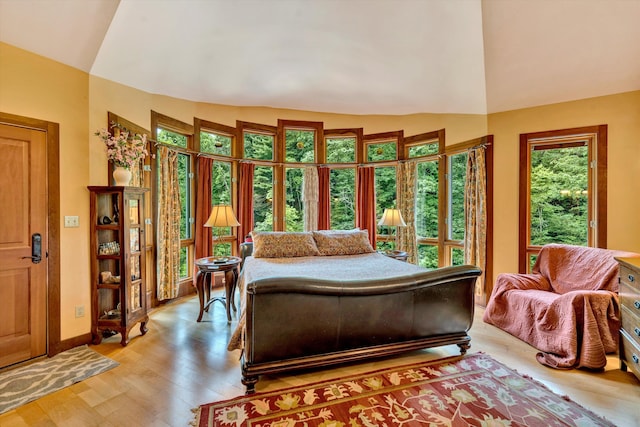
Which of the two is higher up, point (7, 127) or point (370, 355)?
point (7, 127)

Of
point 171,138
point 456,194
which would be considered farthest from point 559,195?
point 171,138

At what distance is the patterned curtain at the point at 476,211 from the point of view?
411 cm

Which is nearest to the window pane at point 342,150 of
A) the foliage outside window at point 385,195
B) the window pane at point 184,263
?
the foliage outside window at point 385,195

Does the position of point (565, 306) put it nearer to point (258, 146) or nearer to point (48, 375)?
point (48, 375)

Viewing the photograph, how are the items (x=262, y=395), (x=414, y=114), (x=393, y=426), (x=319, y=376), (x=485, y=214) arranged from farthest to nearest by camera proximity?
(x=414, y=114) → (x=485, y=214) → (x=319, y=376) → (x=262, y=395) → (x=393, y=426)

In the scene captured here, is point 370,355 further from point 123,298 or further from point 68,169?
point 68,169

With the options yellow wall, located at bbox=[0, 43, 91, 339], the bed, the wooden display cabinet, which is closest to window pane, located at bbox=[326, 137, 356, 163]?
the bed

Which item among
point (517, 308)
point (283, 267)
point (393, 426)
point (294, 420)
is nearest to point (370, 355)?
point (393, 426)

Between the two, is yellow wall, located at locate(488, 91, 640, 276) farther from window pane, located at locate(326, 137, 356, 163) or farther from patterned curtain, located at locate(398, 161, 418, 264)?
window pane, located at locate(326, 137, 356, 163)

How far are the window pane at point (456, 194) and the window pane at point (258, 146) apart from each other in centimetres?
310

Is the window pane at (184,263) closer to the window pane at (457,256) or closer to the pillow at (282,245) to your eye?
Result: the pillow at (282,245)

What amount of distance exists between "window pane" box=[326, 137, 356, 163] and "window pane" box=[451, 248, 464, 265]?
2.35 meters

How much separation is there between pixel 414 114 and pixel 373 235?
2.23 m

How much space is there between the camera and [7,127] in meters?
2.51
